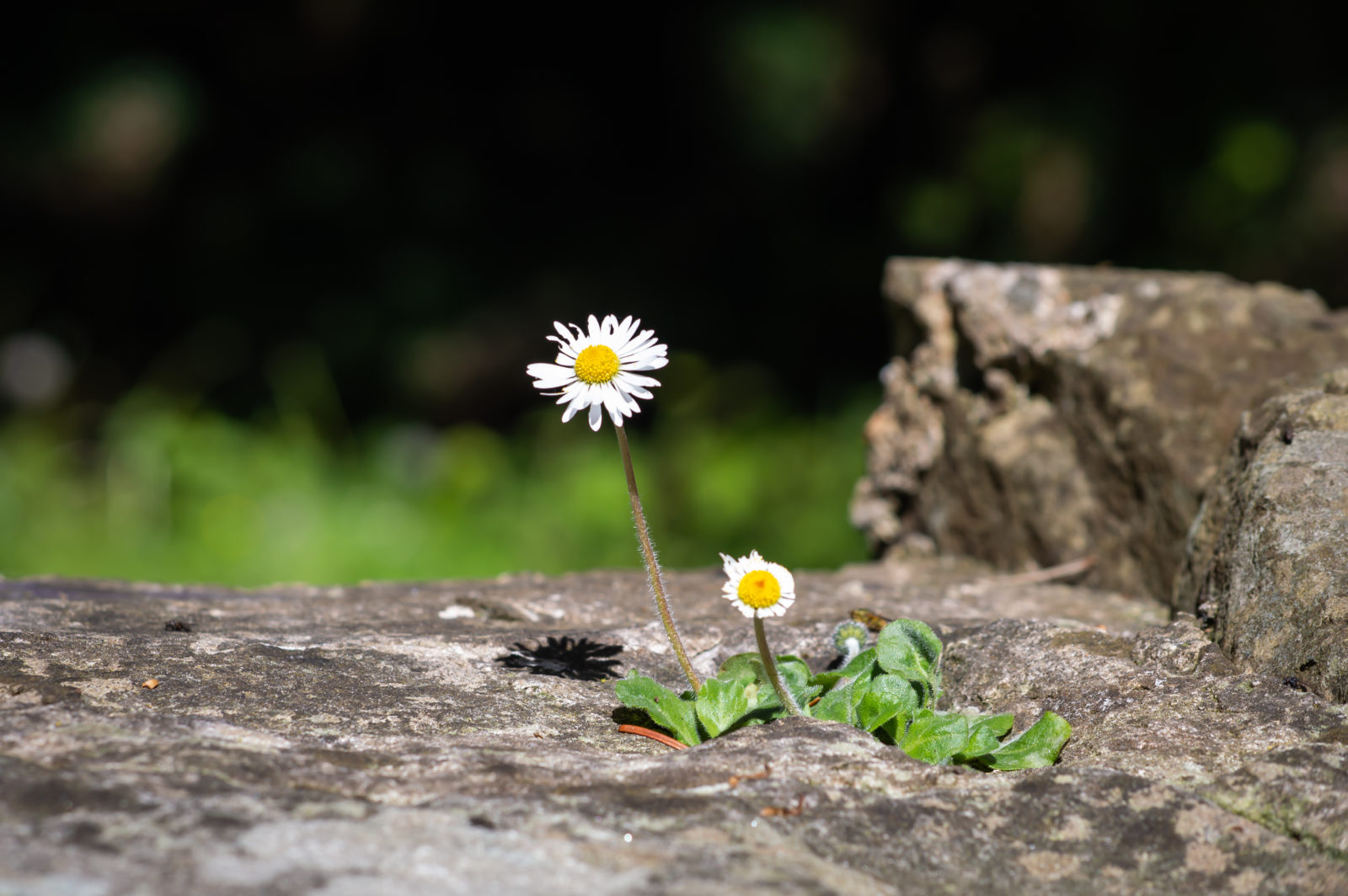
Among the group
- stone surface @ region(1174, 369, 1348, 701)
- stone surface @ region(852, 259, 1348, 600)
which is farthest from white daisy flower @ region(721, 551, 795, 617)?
stone surface @ region(852, 259, 1348, 600)

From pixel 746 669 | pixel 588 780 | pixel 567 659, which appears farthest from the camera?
pixel 567 659

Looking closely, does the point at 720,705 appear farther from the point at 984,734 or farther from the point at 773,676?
the point at 984,734

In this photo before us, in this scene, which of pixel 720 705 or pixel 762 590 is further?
pixel 720 705

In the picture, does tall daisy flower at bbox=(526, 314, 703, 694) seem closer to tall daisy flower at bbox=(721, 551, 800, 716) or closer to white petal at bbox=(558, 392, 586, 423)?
white petal at bbox=(558, 392, 586, 423)

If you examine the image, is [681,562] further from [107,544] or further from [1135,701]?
[1135,701]

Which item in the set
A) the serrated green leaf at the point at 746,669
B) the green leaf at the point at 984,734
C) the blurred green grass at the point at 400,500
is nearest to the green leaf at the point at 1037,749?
the green leaf at the point at 984,734

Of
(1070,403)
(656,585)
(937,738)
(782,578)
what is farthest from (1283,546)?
(1070,403)

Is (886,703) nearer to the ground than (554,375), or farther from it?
nearer to the ground
